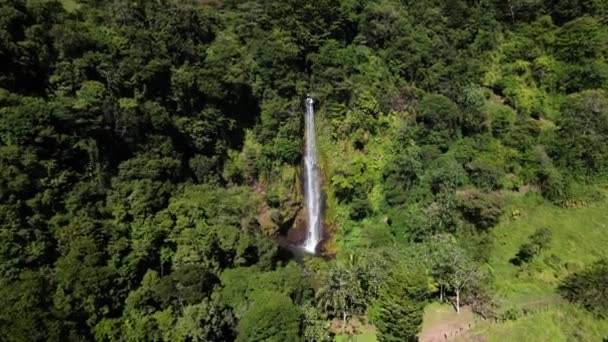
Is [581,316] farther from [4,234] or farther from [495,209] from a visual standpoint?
[4,234]

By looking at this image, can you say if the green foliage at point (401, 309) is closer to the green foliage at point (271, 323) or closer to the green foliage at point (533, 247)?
the green foliage at point (271, 323)

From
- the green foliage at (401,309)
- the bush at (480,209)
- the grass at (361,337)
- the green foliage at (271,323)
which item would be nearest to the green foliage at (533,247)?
the bush at (480,209)

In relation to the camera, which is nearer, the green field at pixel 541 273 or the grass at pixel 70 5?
the green field at pixel 541 273

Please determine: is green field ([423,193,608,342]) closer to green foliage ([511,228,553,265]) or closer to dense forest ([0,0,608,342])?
dense forest ([0,0,608,342])

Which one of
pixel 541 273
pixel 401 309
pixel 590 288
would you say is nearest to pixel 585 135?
pixel 541 273

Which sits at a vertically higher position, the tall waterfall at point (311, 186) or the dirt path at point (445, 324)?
the tall waterfall at point (311, 186)
